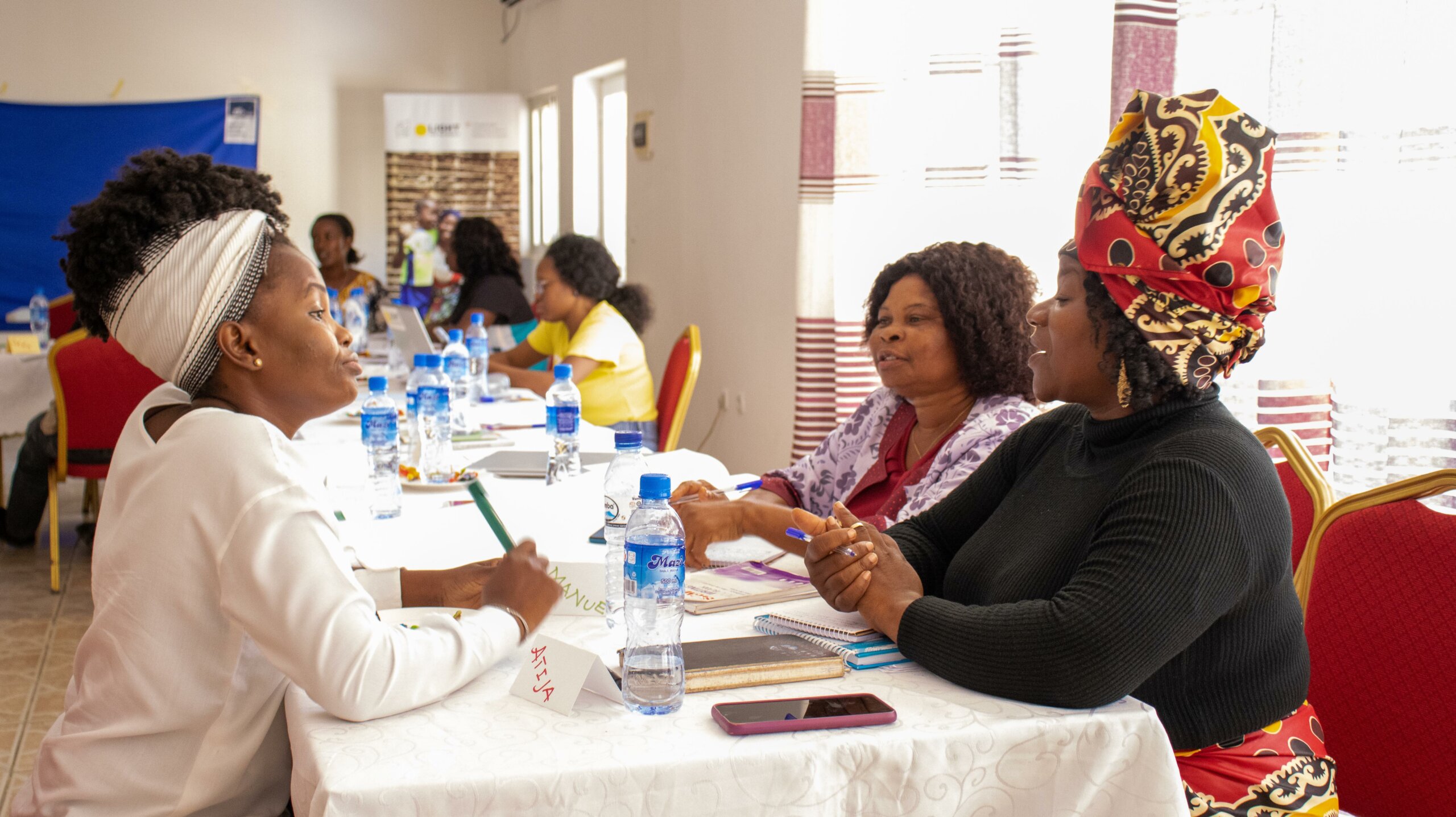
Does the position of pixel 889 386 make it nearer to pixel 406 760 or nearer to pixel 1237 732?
A: pixel 1237 732

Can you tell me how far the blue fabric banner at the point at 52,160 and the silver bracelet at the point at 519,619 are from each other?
27.2 ft

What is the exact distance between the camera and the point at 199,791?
4.00 feet

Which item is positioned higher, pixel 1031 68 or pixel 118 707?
pixel 1031 68

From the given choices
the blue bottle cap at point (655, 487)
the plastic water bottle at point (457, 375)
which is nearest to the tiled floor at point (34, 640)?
the plastic water bottle at point (457, 375)

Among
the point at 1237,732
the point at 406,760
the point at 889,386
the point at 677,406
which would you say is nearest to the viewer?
the point at 406,760

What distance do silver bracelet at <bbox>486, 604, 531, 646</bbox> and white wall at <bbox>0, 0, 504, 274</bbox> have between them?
8266 millimetres

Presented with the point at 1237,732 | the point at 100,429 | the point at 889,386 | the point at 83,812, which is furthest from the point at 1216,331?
the point at 100,429

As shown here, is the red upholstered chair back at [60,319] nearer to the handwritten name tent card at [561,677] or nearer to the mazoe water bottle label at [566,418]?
the mazoe water bottle label at [566,418]

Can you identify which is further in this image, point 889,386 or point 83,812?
point 889,386

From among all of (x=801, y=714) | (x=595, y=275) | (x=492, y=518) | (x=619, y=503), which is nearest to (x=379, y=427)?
(x=619, y=503)

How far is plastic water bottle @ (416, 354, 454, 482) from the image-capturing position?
2.56m

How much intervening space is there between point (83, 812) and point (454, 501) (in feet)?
3.77

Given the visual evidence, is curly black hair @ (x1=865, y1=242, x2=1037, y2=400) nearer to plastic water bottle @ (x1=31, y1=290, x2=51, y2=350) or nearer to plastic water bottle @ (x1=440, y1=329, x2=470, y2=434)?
plastic water bottle @ (x1=440, y1=329, x2=470, y2=434)

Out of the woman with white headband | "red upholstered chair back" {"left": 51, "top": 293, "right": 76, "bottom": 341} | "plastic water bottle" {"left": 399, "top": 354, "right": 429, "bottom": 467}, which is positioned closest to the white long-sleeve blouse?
the woman with white headband
